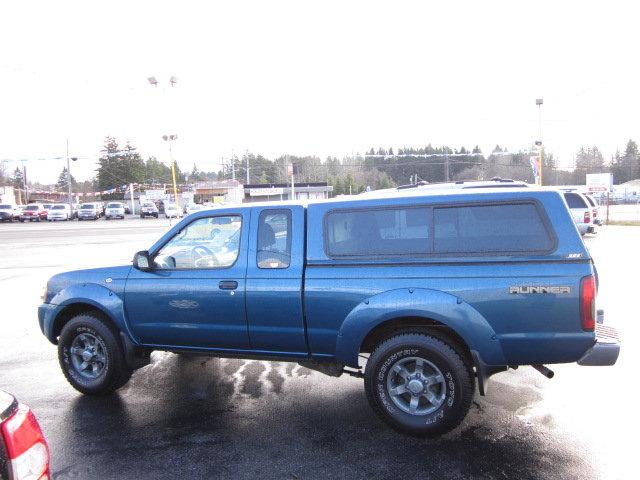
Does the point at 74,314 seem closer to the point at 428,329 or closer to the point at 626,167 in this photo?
the point at 428,329

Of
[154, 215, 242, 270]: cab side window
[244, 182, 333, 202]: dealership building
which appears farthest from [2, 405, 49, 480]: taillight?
[244, 182, 333, 202]: dealership building

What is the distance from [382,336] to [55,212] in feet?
189

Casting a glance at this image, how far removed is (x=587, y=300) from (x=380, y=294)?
59.0 inches

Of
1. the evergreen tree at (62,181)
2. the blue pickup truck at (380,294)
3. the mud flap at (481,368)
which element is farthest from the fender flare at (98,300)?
the evergreen tree at (62,181)

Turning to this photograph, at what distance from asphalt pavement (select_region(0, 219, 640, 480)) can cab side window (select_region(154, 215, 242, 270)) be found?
1.38 m

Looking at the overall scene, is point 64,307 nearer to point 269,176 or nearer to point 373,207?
point 373,207

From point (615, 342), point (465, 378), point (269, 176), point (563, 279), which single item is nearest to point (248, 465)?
point (465, 378)

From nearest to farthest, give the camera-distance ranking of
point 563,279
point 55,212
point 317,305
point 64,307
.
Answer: point 563,279 → point 317,305 → point 64,307 → point 55,212

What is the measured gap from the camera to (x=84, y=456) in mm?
3730

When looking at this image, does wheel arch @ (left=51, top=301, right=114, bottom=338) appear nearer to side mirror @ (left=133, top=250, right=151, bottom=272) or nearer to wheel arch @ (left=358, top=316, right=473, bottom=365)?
side mirror @ (left=133, top=250, right=151, bottom=272)

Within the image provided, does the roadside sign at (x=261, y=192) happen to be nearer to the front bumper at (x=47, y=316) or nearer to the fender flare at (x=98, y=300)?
the front bumper at (x=47, y=316)

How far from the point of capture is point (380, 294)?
3881mm

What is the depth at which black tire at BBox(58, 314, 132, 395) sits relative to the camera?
189 inches

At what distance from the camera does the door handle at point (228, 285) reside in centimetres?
434
